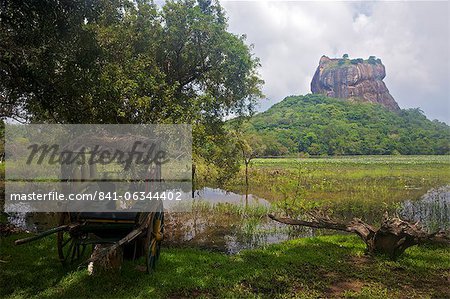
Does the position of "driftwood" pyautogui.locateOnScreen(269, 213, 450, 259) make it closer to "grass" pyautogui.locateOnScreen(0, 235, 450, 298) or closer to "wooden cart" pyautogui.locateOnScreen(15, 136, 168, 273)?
"grass" pyautogui.locateOnScreen(0, 235, 450, 298)

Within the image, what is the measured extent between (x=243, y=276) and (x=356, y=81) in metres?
154

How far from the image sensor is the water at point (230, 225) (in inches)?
492

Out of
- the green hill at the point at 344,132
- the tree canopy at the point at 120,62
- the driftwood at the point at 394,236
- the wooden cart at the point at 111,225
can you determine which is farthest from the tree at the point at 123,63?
the green hill at the point at 344,132

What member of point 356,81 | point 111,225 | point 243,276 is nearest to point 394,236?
point 243,276

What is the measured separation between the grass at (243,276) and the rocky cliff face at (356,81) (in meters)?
144

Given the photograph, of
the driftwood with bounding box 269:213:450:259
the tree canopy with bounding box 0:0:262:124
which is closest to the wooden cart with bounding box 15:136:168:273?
the tree canopy with bounding box 0:0:262:124

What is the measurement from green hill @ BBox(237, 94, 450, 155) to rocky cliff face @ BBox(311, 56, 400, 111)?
31.1 m

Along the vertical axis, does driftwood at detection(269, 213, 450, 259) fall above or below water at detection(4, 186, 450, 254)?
above

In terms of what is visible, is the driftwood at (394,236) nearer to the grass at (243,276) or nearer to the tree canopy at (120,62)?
the grass at (243,276)

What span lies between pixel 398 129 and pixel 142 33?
313 ft

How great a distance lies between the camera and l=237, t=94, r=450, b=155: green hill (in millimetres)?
80125

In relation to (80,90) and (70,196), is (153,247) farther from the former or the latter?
(80,90)

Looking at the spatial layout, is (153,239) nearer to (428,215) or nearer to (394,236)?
(394,236)

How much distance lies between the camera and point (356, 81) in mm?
144625
